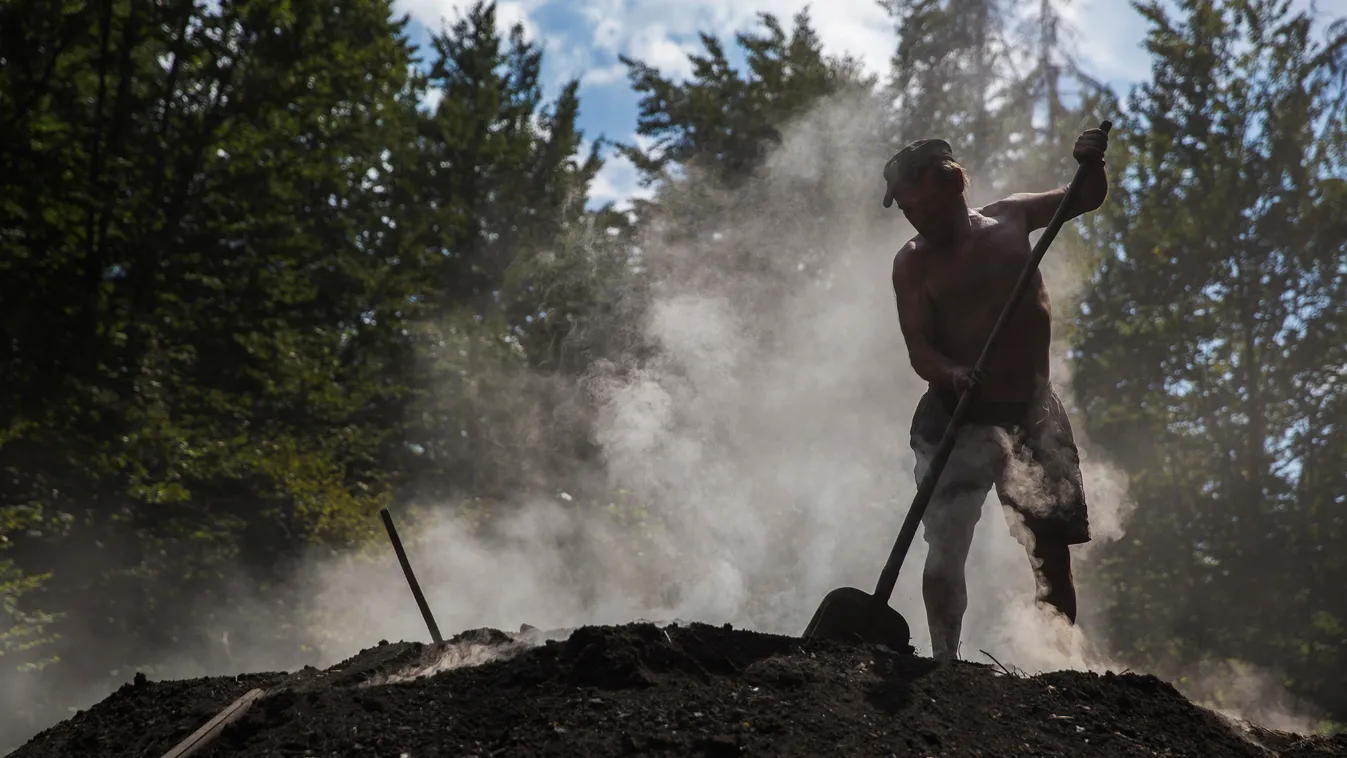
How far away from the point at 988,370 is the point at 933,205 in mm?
667

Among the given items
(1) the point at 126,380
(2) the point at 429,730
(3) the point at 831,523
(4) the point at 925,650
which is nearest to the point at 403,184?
(1) the point at 126,380

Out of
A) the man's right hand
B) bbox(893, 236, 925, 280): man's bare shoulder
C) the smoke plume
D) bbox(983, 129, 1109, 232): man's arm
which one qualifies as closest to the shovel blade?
the man's right hand

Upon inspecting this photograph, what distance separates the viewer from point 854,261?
14.6 meters

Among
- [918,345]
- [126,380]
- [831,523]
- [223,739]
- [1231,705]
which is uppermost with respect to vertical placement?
[126,380]

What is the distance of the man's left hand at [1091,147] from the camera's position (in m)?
3.96

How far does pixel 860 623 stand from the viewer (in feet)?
12.6

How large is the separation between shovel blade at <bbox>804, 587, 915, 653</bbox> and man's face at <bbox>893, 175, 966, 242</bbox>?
56.1 inches

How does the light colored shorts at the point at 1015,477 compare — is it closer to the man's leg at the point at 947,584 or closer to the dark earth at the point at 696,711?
the man's leg at the point at 947,584

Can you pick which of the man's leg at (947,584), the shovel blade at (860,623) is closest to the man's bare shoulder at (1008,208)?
the man's leg at (947,584)

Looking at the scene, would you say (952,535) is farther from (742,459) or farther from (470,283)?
(470,283)

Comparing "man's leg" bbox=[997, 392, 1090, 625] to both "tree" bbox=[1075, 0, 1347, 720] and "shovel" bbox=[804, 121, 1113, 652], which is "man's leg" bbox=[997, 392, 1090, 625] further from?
"tree" bbox=[1075, 0, 1347, 720]

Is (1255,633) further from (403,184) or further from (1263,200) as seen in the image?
(403,184)

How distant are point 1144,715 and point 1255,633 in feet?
38.3

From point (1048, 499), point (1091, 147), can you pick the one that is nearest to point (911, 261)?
point (1091, 147)
